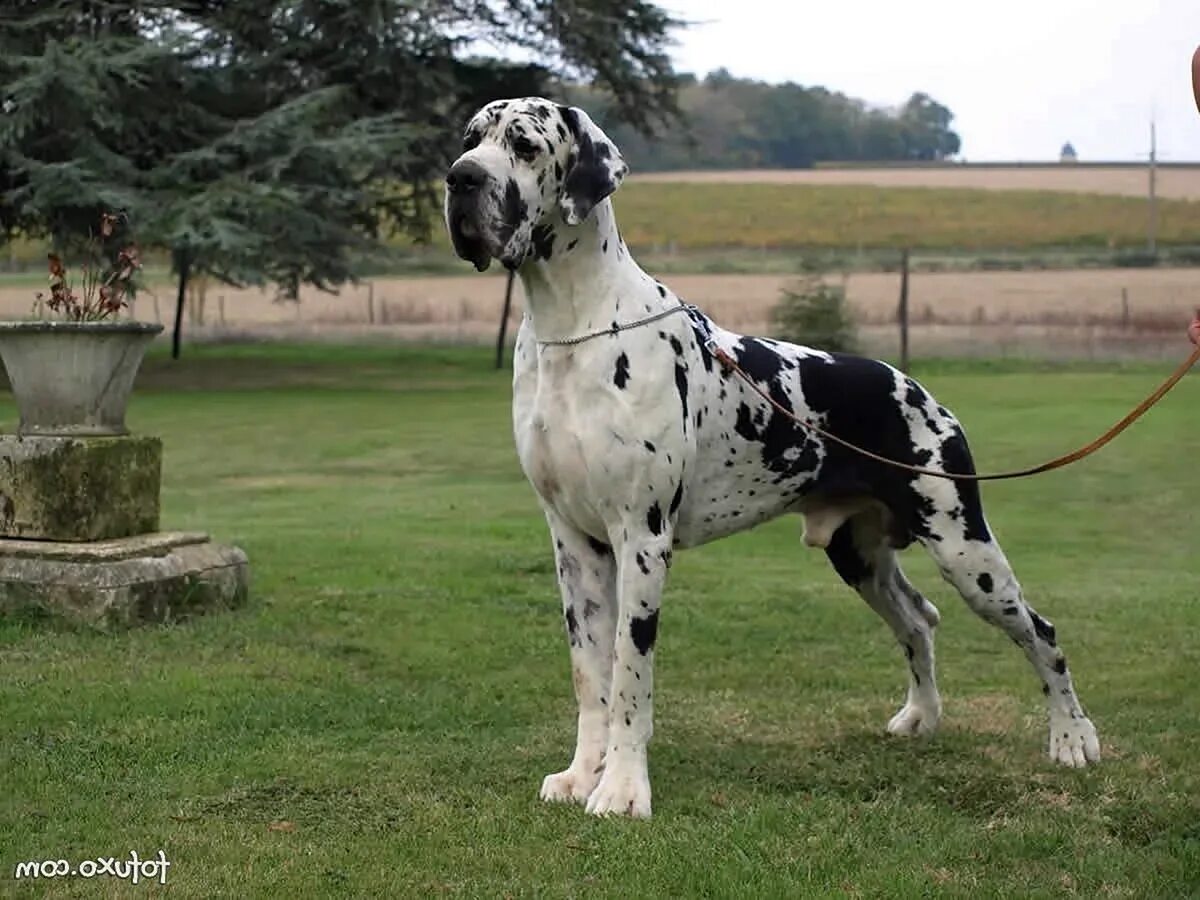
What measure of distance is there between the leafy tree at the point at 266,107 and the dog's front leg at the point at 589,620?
65.1 feet

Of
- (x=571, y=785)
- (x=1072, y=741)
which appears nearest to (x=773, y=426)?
(x=571, y=785)

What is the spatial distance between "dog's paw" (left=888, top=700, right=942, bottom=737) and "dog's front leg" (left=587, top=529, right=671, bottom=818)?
1.69 meters

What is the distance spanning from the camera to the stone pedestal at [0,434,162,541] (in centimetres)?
895

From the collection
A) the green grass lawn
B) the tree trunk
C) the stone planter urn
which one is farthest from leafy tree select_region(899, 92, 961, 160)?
the stone planter urn

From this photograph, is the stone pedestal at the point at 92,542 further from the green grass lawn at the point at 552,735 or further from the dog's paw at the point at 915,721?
the dog's paw at the point at 915,721

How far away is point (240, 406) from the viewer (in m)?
25.7

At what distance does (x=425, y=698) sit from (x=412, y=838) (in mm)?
2320

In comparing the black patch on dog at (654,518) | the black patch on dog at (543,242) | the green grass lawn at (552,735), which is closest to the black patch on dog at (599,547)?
the black patch on dog at (654,518)

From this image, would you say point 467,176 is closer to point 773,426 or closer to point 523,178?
point 523,178

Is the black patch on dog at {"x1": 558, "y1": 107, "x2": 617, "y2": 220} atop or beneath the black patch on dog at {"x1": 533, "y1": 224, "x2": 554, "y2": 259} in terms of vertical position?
atop

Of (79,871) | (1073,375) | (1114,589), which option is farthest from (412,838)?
(1073,375)

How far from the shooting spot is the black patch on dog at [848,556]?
22.6 ft

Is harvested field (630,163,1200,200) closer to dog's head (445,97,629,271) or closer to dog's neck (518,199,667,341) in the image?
dog's neck (518,199,667,341)

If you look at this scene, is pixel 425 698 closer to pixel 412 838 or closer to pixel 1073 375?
pixel 412 838
